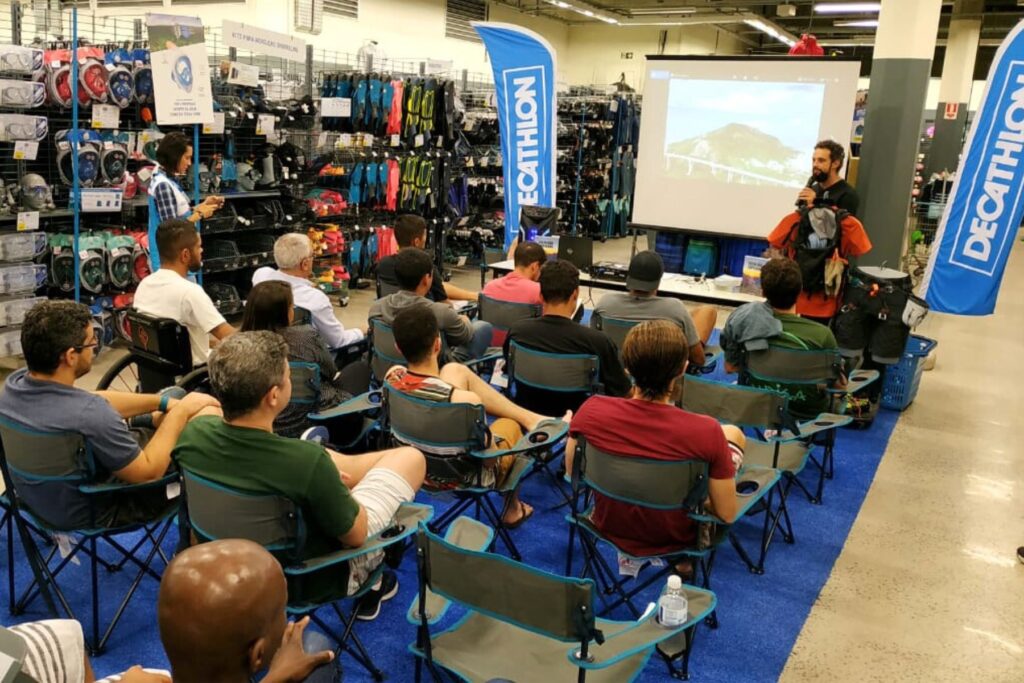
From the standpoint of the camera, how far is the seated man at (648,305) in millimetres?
4406

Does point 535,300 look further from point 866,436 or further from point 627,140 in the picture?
point 627,140

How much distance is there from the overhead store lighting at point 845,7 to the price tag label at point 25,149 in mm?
12934

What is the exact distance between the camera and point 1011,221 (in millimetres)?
5957

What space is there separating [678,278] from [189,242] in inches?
147

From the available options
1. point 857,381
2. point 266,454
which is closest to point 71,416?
point 266,454

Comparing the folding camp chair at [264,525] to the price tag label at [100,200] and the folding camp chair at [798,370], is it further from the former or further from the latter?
the price tag label at [100,200]

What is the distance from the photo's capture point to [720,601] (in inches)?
135

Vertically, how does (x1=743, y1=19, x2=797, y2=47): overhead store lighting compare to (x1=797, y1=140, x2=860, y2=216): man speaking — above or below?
above

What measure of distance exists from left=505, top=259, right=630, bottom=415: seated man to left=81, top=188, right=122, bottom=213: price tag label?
3.61m

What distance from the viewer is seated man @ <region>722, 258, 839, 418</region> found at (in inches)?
163

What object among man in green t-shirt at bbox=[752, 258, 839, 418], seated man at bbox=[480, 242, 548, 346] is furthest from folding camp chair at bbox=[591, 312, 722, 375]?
man in green t-shirt at bbox=[752, 258, 839, 418]

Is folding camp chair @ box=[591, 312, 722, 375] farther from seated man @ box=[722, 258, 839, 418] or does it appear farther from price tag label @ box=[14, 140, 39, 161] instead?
price tag label @ box=[14, 140, 39, 161]

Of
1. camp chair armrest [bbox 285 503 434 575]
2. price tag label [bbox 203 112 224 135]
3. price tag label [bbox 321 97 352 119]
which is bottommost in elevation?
camp chair armrest [bbox 285 503 434 575]

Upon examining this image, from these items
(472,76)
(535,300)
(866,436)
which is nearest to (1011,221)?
(866,436)
